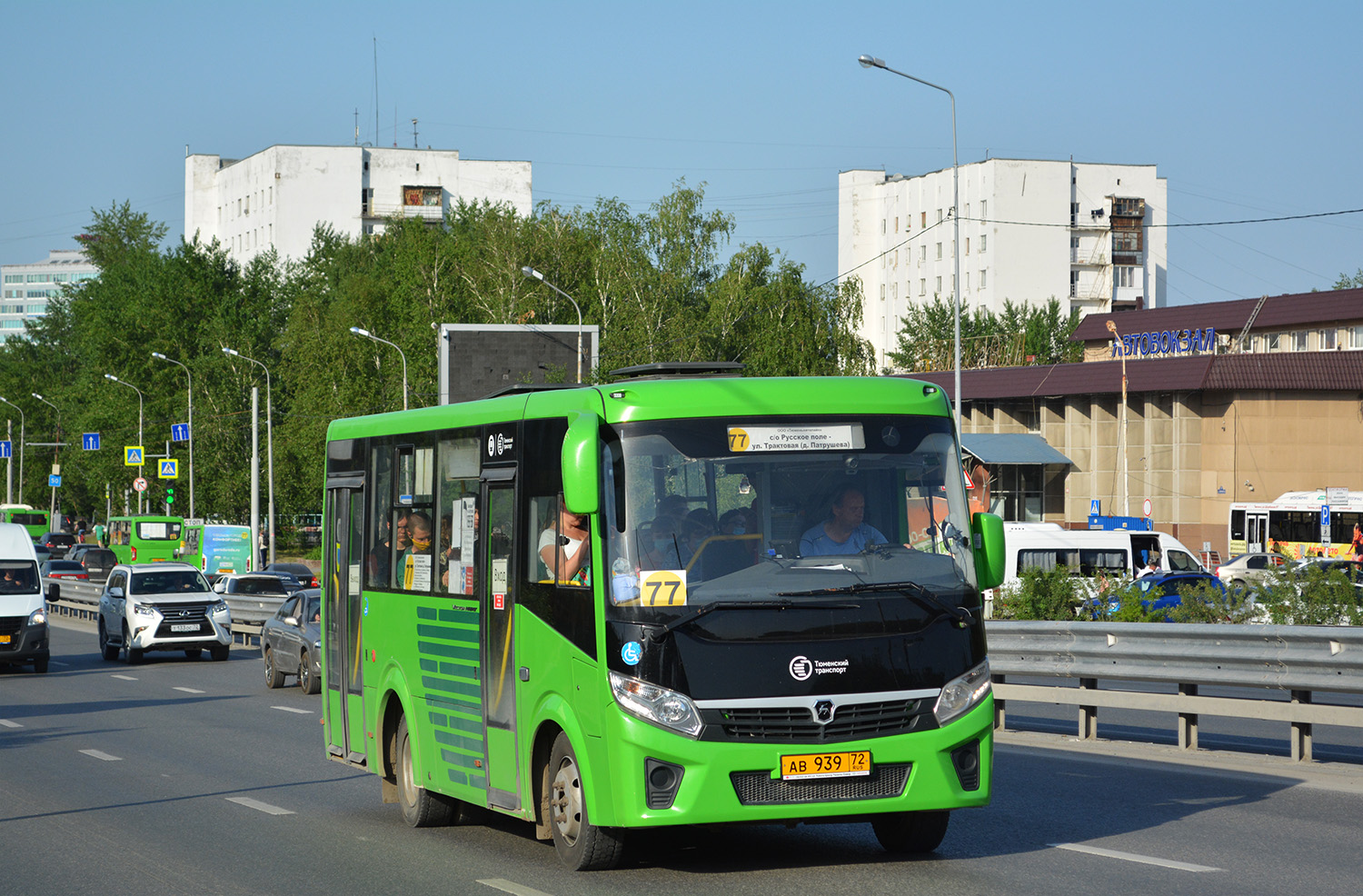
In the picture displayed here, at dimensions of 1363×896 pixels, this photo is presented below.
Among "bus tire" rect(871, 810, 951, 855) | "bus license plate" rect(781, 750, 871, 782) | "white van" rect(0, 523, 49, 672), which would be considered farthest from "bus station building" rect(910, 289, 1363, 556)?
"bus license plate" rect(781, 750, 871, 782)

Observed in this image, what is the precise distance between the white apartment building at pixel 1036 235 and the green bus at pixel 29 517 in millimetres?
52650

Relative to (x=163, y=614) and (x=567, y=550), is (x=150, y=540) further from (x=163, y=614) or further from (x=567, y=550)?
(x=567, y=550)

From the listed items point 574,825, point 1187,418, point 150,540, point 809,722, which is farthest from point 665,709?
point 150,540

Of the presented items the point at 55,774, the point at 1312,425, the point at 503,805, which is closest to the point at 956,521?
the point at 503,805

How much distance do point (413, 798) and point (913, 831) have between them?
3479 mm

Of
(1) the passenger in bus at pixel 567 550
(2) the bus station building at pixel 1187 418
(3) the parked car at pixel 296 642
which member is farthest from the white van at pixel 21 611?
(2) the bus station building at pixel 1187 418

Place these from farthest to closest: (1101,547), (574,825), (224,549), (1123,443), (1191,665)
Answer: (1123,443), (224,549), (1101,547), (1191,665), (574,825)

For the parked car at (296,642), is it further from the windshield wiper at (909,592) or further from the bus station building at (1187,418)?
the bus station building at (1187,418)

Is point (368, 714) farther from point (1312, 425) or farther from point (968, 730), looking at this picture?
point (1312, 425)

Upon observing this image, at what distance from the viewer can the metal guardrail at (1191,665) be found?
1223 centimetres

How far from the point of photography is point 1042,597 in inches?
874

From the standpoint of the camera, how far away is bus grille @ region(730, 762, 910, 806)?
26.2 feet

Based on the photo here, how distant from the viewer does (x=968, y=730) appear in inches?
331

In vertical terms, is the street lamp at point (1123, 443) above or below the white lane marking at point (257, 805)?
above
